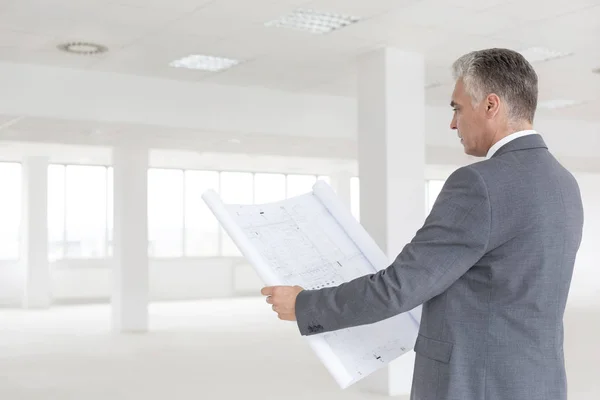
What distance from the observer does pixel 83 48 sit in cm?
951

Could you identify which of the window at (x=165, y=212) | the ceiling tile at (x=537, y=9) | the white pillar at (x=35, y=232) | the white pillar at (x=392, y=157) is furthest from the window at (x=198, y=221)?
the ceiling tile at (x=537, y=9)

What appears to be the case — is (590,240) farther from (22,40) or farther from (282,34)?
(22,40)

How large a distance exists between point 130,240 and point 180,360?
4567 mm

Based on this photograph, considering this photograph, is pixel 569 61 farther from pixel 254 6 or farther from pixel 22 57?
pixel 22 57

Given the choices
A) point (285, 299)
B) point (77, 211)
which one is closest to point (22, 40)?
Result: point (285, 299)

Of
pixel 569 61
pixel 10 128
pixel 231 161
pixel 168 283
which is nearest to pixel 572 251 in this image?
pixel 569 61

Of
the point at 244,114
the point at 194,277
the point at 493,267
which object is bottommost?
the point at 194,277

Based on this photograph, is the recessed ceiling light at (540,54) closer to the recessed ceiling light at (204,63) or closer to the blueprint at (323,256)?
the recessed ceiling light at (204,63)

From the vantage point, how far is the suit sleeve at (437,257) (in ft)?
6.89

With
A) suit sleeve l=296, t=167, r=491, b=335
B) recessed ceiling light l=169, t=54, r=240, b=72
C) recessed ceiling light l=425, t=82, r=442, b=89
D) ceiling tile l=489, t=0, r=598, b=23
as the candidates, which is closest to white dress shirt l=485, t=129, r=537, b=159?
suit sleeve l=296, t=167, r=491, b=335

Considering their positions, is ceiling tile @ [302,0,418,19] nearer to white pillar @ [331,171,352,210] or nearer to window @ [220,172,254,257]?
white pillar @ [331,171,352,210]

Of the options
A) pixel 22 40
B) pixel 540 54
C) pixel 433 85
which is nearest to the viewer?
pixel 22 40

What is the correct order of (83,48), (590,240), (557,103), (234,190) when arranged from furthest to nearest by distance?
(590,240) < (234,190) < (557,103) < (83,48)

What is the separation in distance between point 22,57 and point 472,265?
8.95 metres
